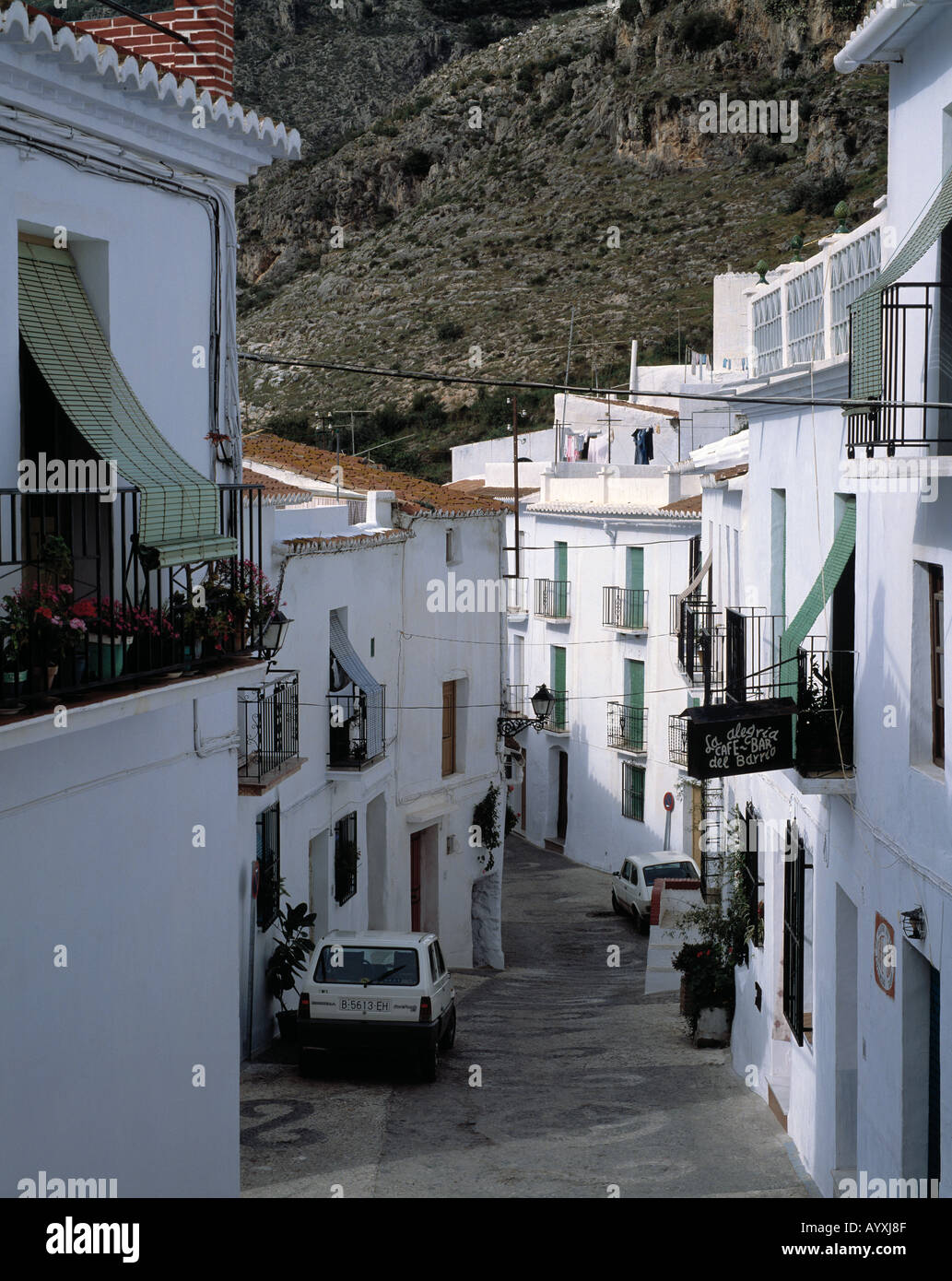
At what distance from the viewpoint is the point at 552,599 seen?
36.8 meters

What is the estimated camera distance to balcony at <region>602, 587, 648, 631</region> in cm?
3356

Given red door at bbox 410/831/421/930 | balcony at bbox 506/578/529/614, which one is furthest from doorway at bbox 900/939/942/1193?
balcony at bbox 506/578/529/614

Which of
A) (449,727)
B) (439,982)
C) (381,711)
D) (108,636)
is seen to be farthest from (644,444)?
(108,636)

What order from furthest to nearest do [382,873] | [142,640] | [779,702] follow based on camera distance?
[382,873], [779,702], [142,640]

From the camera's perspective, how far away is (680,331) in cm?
5097

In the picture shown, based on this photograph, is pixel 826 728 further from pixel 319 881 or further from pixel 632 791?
pixel 632 791

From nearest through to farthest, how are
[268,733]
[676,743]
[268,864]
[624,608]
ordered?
[268,733] → [268,864] → [676,743] → [624,608]

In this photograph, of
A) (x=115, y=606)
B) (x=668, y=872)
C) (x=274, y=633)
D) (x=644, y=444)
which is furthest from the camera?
(x=644, y=444)

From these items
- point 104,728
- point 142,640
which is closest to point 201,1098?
point 104,728

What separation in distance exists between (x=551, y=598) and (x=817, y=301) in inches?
979

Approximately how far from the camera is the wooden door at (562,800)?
3794cm

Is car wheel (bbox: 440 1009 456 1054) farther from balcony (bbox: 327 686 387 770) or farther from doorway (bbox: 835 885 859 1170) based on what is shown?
doorway (bbox: 835 885 859 1170)

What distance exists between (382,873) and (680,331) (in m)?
32.9
